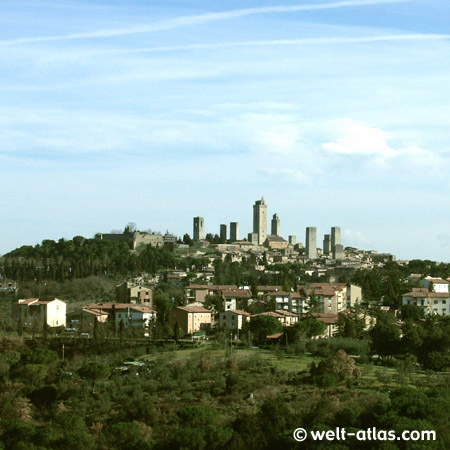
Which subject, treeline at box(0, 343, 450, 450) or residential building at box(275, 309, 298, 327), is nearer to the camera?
treeline at box(0, 343, 450, 450)

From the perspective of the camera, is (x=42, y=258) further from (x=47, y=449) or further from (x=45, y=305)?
(x=47, y=449)

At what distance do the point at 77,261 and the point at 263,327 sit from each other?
39650mm

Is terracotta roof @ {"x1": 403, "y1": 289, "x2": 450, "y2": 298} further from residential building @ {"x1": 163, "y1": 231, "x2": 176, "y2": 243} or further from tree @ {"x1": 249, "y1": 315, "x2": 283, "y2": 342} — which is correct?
residential building @ {"x1": 163, "y1": 231, "x2": 176, "y2": 243}

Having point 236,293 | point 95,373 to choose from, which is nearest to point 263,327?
point 95,373

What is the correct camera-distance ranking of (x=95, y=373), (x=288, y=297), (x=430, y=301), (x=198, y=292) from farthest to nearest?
(x=198, y=292)
(x=288, y=297)
(x=430, y=301)
(x=95, y=373)

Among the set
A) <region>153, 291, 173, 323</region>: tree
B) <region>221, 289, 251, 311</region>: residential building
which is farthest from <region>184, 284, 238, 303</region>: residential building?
<region>153, 291, 173, 323</region>: tree

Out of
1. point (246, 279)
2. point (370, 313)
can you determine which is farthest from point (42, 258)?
point (370, 313)

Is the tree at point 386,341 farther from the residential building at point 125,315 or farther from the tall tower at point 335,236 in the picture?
the tall tower at point 335,236

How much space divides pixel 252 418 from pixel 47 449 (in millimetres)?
5957

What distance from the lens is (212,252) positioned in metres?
105

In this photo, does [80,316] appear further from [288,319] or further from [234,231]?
[234,231]

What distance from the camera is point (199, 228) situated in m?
126

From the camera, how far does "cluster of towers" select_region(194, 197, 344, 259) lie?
122 meters

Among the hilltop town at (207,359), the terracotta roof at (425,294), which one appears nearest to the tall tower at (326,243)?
the hilltop town at (207,359)
